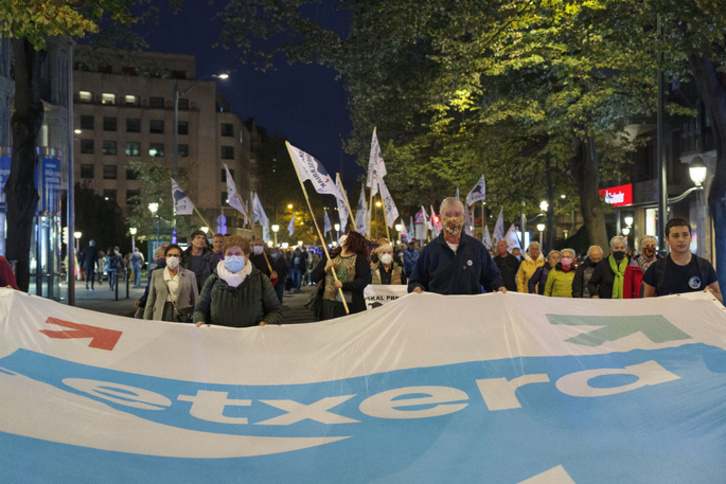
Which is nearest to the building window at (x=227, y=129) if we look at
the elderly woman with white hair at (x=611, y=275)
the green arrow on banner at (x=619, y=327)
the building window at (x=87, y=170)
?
the building window at (x=87, y=170)

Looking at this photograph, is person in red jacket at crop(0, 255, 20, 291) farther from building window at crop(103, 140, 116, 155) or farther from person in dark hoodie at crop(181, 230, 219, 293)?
building window at crop(103, 140, 116, 155)

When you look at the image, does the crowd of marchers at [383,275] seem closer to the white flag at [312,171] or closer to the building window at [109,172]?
the white flag at [312,171]

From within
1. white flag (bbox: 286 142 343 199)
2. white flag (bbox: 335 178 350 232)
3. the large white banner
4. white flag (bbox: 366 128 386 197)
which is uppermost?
white flag (bbox: 366 128 386 197)

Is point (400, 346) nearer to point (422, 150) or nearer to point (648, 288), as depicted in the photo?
point (648, 288)

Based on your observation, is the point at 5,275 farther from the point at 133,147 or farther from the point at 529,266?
the point at 133,147

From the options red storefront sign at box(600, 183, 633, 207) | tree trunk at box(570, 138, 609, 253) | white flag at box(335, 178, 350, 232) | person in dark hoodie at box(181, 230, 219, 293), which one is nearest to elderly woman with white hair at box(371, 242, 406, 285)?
white flag at box(335, 178, 350, 232)

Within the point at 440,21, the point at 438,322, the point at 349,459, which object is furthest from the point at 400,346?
the point at 440,21

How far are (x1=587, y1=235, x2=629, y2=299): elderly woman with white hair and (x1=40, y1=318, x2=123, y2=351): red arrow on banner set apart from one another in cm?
702

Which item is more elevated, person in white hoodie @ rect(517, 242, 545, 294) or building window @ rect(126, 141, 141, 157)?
building window @ rect(126, 141, 141, 157)

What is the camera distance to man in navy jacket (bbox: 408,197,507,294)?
6430mm

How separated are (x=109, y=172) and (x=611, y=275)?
89311 millimetres

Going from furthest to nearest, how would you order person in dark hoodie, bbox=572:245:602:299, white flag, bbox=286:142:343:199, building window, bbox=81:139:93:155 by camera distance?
building window, bbox=81:139:93:155 → white flag, bbox=286:142:343:199 → person in dark hoodie, bbox=572:245:602:299

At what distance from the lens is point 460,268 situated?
6457 mm

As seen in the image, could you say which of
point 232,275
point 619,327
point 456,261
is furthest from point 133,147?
point 619,327
